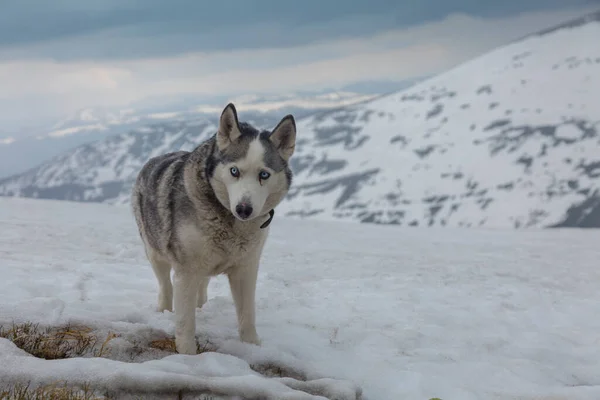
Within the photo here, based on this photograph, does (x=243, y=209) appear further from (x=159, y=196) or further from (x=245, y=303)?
(x=245, y=303)

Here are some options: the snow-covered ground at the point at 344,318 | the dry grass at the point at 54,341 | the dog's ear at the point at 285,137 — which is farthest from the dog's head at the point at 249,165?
the dry grass at the point at 54,341

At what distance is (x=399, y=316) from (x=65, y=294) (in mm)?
7275

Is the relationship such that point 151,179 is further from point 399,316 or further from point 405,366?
point 399,316

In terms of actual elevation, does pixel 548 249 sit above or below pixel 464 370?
below

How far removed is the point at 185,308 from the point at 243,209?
7.01ft

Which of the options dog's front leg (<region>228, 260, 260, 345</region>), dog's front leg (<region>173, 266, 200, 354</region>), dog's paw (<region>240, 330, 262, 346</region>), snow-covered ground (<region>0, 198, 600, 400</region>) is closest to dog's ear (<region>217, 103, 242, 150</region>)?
dog's front leg (<region>173, 266, 200, 354</region>)

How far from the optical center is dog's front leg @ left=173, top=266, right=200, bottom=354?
8016 mm

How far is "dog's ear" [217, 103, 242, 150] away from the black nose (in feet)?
3.58

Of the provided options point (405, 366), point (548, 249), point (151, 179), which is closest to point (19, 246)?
point (151, 179)

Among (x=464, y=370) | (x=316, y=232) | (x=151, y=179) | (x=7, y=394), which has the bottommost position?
(x=316, y=232)

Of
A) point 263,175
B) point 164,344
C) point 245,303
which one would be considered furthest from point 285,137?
point 164,344

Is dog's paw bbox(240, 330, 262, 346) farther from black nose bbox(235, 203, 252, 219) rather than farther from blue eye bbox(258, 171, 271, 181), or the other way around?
blue eye bbox(258, 171, 271, 181)

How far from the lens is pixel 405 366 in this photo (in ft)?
29.1

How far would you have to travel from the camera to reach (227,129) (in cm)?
765
